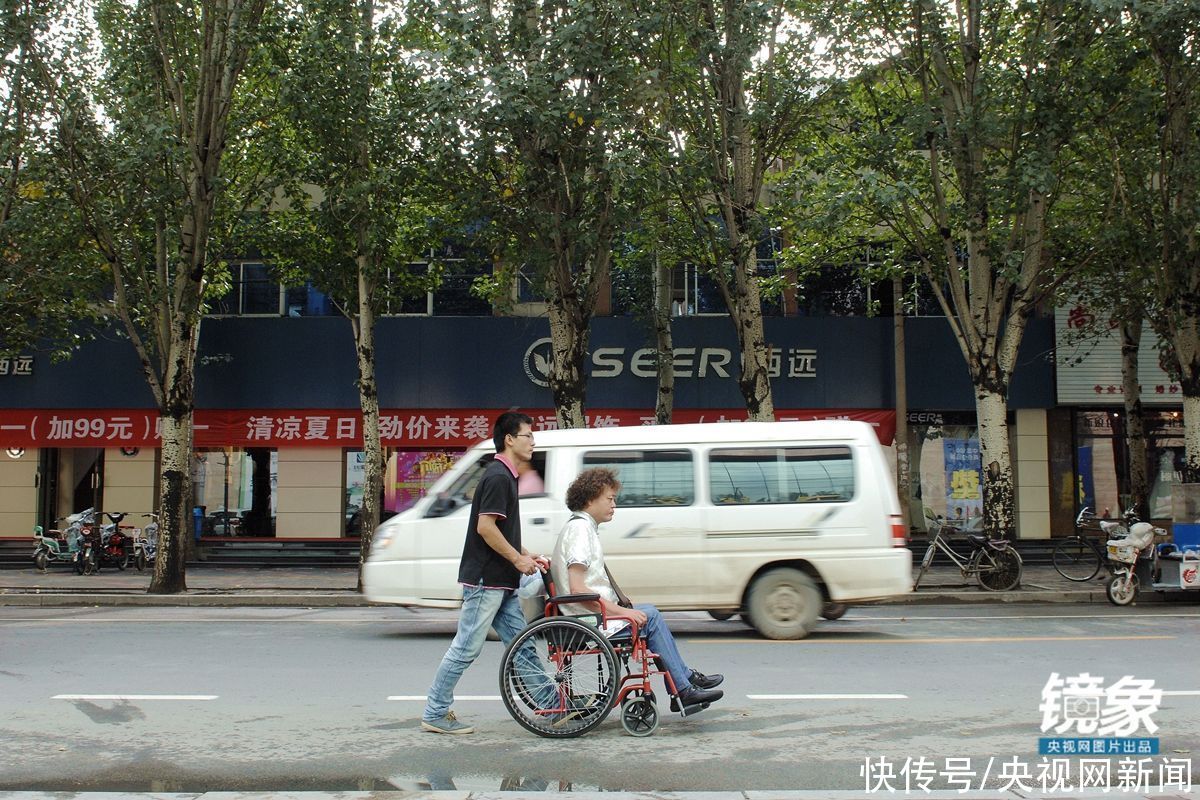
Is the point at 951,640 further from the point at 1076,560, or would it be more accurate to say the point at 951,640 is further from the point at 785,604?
the point at 1076,560

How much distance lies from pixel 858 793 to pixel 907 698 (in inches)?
100

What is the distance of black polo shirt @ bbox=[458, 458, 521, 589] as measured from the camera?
5914 mm

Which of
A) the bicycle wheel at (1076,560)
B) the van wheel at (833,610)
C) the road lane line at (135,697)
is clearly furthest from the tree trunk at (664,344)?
the road lane line at (135,697)

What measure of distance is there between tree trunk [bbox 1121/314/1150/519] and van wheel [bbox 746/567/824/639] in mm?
12561

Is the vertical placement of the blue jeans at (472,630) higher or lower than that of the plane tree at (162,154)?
lower

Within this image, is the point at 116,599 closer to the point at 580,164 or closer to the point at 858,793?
the point at 580,164

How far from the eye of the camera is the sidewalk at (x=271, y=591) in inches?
614

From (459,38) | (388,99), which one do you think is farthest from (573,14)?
(388,99)

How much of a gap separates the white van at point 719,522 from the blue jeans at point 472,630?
4387mm

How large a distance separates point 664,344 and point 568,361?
15.2 ft

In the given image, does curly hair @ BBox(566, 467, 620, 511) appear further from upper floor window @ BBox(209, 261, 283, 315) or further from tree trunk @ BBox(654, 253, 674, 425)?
upper floor window @ BBox(209, 261, 283, 315)

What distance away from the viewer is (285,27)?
1641 cm

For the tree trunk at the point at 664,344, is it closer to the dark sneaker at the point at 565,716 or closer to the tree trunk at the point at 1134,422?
the tree trunk at the point at 1134,422

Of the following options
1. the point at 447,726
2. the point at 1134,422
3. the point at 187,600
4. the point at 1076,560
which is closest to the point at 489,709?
the point at 447,726
